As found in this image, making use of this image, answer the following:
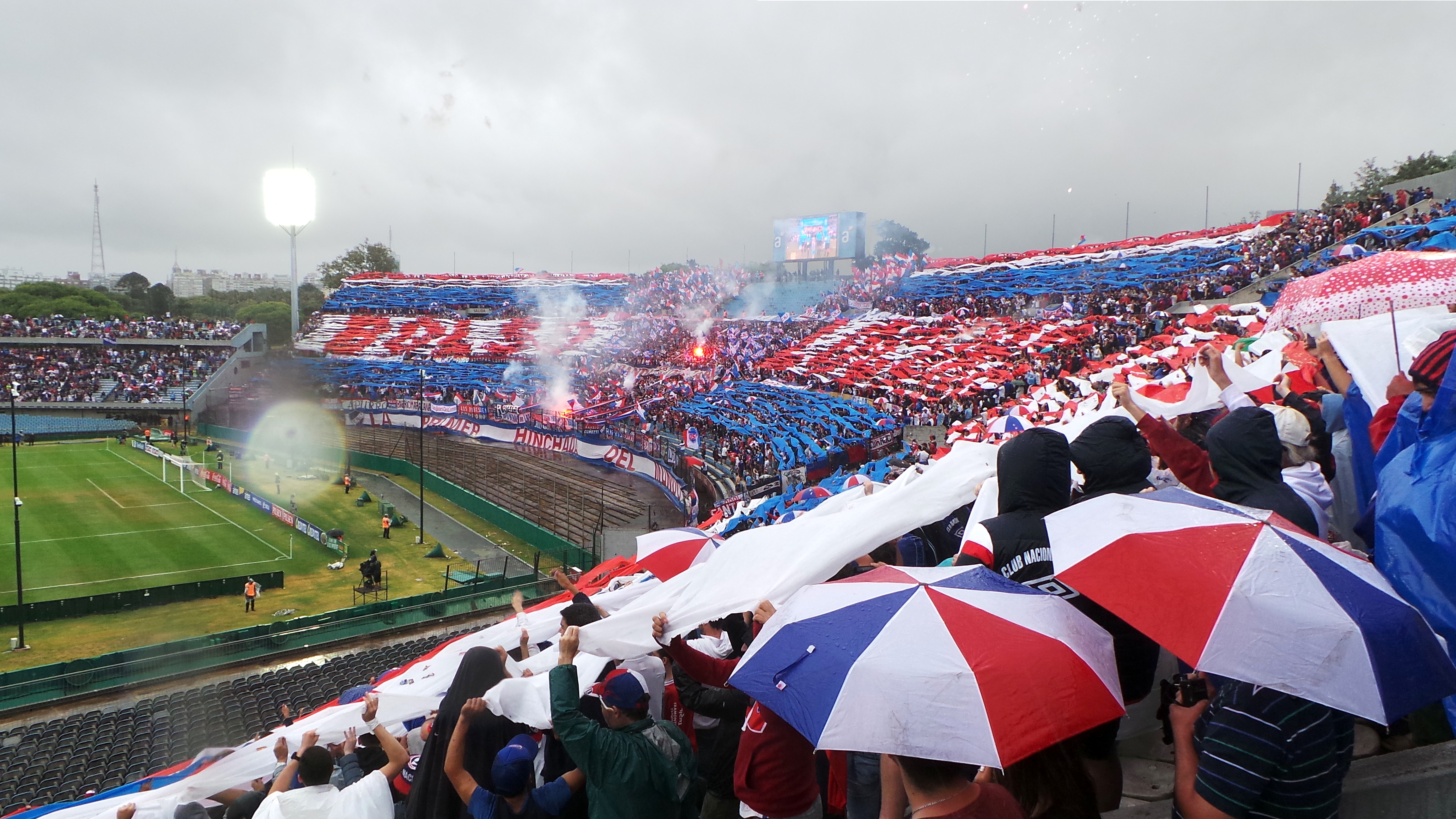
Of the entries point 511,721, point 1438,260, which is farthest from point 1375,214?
point 511,721

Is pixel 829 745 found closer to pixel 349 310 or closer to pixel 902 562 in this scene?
pixel 902 562

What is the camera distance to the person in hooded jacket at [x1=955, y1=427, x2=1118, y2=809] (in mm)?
3422

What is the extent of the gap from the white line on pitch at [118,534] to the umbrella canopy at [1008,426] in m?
29.8

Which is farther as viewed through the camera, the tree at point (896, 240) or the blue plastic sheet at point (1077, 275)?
the tree at point (896, 240)

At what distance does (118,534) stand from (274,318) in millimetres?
75339

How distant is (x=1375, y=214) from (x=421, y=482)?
108ft

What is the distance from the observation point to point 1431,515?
2.60 meters

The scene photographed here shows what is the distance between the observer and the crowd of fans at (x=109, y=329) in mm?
63719

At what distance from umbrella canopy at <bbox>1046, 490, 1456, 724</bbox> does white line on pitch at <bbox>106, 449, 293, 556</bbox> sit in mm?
28339

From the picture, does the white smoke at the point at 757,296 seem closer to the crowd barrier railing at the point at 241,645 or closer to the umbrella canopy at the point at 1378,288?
the crowd barrier railing at the point at 241,645

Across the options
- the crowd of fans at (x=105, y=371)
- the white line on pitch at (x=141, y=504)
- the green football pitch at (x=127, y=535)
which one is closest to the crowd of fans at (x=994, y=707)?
the green football pitch at (x=127, y=535)

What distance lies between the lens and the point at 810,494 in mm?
12461

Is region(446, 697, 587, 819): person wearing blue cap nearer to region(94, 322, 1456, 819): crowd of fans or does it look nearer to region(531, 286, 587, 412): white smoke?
region(94, 322, 1456, 819): crowd of fans

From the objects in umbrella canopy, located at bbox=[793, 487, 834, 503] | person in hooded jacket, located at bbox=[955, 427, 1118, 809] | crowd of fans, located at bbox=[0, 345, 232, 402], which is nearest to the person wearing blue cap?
person in hooded jacket, located at bbox=[955, 427, 1118, 809]
